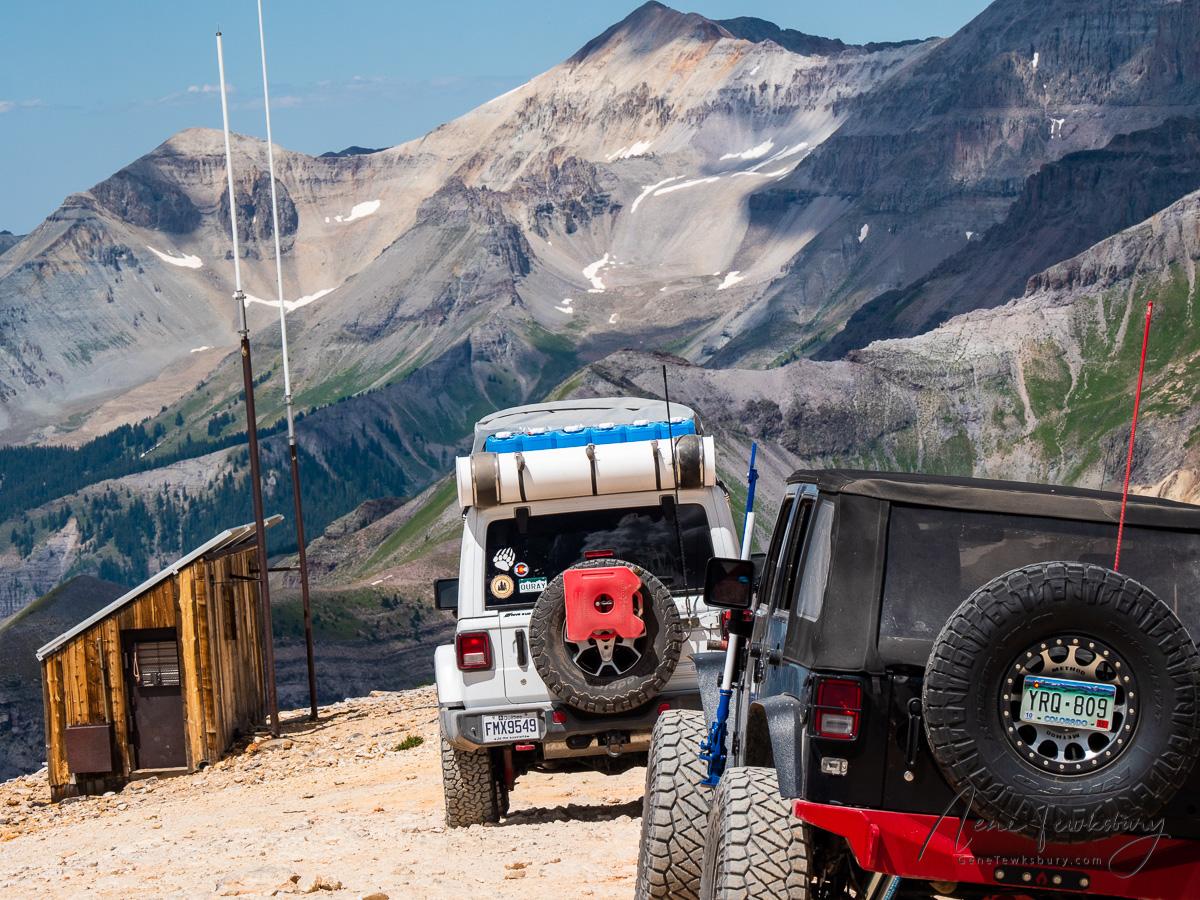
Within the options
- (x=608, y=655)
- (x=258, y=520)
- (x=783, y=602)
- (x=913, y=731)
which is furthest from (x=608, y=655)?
(x=258, y=520)

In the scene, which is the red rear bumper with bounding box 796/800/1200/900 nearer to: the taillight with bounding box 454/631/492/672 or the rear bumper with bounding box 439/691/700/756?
the rear bumper with bounding box 439/691/700/756

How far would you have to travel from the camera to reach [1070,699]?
4.97 m

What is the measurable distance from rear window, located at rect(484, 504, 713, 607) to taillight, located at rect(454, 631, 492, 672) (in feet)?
1.33

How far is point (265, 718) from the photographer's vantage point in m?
29.6

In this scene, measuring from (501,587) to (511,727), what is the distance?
93 centimetres

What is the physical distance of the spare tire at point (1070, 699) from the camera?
194 inches

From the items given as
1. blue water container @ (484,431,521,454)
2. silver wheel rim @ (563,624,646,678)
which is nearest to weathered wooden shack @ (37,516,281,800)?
blue water container @ (484,431,521,454)

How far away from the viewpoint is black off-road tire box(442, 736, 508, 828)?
11.8 metres

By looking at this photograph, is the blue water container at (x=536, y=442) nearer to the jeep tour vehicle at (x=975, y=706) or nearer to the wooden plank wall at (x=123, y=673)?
the jeep tour vehicle at (x=975, y=706)

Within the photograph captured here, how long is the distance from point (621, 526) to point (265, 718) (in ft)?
63.7

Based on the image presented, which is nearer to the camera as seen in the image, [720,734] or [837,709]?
[837,709]

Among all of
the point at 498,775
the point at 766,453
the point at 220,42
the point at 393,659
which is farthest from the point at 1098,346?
the point at 498,775

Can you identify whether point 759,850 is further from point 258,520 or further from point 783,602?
point 258,520

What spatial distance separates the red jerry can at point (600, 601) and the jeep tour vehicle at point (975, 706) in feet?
13.8
